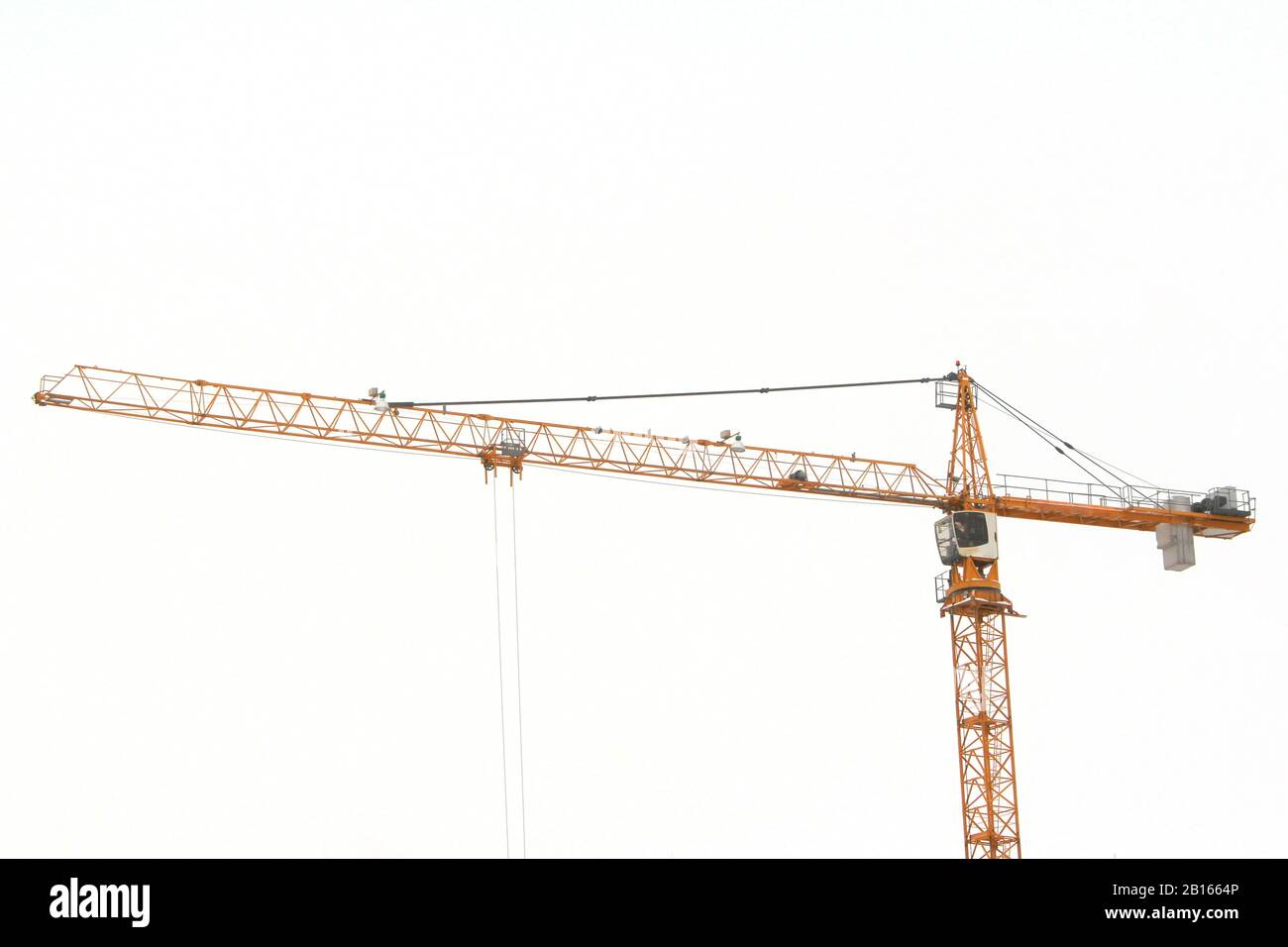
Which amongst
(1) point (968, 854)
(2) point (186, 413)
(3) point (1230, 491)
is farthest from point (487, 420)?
(3) point (1230, 491)

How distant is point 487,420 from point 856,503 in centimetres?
1873

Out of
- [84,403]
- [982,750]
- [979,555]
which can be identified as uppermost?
[84,403]

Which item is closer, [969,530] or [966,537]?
[966,537]

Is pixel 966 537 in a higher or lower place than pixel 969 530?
lower

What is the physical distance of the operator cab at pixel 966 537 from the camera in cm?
9619

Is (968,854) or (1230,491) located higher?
(1230,491)

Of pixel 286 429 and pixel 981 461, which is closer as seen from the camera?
pixel 286 429

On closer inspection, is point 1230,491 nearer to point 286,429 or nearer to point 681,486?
point 681,486

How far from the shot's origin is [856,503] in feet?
316

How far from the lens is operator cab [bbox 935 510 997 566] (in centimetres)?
9619

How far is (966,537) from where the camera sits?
96250 millimetres
